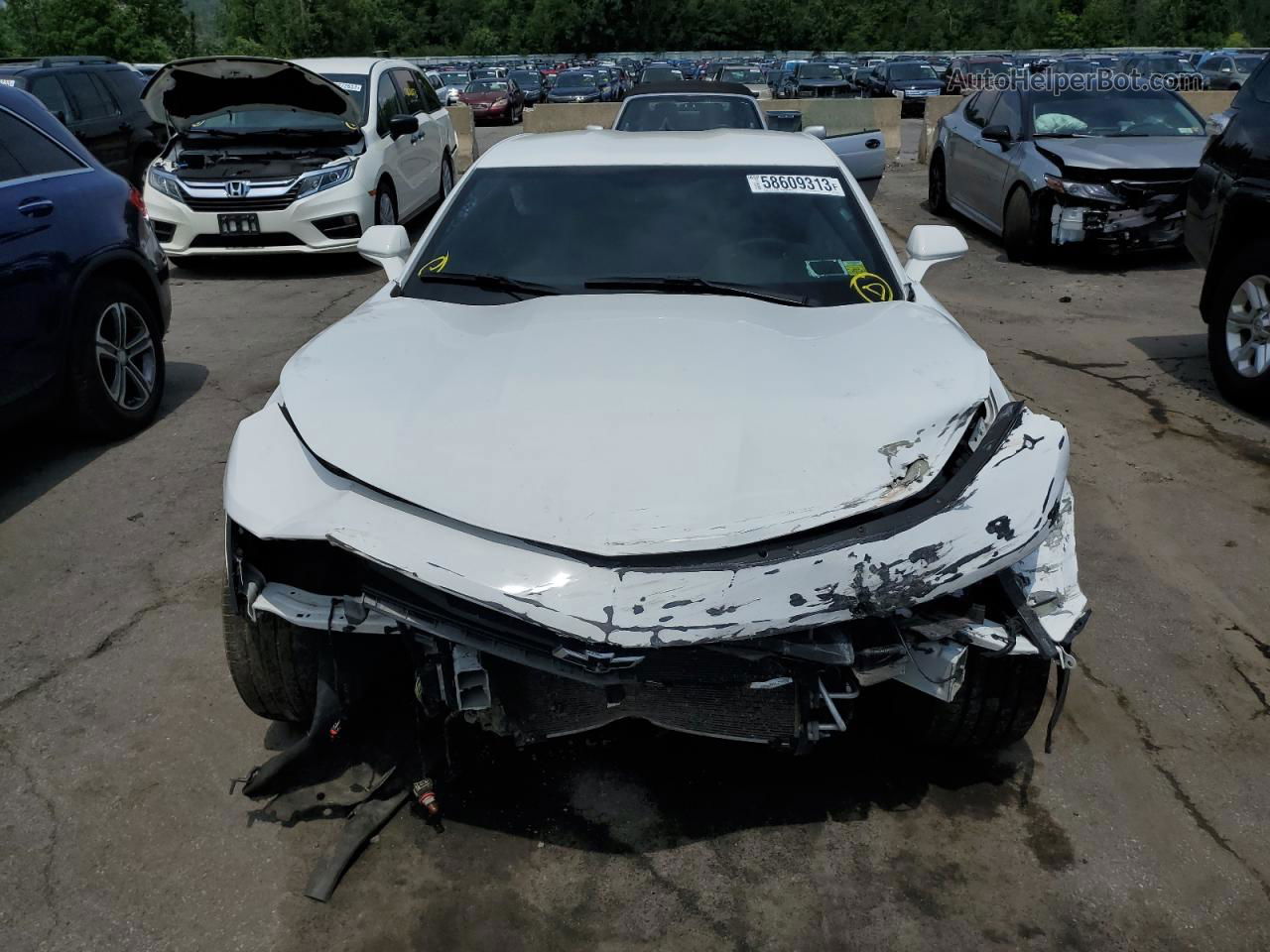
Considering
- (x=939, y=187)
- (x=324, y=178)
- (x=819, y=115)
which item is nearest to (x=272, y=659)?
(x=324, y=178)

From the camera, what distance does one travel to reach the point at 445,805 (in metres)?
2.99

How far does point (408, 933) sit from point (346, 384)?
1.41 meters

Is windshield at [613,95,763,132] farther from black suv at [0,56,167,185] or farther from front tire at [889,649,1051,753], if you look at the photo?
front tire at [889,649,1051,753]

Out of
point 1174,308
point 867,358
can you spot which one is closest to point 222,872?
point 867,358

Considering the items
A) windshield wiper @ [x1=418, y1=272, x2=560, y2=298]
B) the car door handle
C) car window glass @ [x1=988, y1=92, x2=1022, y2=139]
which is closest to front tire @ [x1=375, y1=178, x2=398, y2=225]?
the car door handle

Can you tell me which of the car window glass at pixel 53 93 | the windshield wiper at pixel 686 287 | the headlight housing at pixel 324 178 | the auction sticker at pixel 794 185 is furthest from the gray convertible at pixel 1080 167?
the car window glass at pixel 53 93

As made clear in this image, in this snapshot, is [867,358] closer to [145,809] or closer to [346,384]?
[346,384]

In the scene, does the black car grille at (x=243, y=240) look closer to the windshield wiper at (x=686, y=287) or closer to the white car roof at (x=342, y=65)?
the white car roof at (x=342, y=65)

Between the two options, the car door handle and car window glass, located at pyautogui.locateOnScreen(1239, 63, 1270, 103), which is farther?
car window glass, located at pyautogui.locateOnScreen(1239, 63, 1270, 103)

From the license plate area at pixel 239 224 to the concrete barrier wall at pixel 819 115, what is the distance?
32.2 feet

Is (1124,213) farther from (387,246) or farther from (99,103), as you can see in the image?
(99,103)

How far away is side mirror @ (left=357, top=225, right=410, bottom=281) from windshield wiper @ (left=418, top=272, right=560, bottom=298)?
539 millimetres

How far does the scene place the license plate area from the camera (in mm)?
9656

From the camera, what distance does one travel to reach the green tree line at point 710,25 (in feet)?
209
